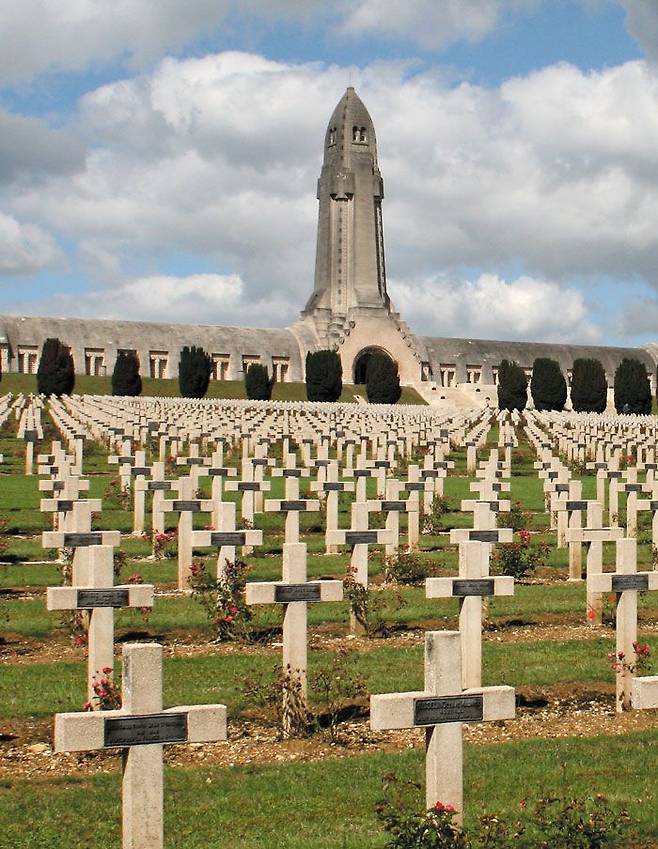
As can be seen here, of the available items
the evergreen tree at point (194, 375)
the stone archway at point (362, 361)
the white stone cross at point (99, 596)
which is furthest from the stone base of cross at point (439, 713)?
the stone archway at point (362, 361)

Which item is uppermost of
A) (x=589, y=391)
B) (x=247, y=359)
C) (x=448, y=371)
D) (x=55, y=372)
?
(x=247, y=359)

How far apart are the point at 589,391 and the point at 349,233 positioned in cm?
3064

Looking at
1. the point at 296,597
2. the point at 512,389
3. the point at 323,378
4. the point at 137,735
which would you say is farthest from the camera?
the point at 323,378

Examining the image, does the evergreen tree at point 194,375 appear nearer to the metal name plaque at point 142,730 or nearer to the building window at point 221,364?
the building window at point 221,364

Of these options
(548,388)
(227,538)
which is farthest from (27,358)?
(227,538)

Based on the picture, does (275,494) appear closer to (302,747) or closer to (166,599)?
(166,599)

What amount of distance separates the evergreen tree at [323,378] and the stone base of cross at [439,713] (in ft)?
197

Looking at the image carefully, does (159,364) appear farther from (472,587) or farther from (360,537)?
(472,587)

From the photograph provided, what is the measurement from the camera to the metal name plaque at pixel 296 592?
23.8 ft

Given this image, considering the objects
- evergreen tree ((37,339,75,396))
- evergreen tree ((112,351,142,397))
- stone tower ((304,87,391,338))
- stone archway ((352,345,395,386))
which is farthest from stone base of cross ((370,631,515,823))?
stone tower ((304,87,391,338))

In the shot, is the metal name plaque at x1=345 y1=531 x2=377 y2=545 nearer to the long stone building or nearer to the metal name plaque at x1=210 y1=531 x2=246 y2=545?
the metal name plaque at x1=210 y1=531 x2=246 y2=545

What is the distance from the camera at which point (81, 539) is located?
9.02 metres

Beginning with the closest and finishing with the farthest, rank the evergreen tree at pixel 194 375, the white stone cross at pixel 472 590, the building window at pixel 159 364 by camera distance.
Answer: the white stone cross at pixel 472 590
the evergreen tree at pixel 194 375
the building window at pixel 159 364

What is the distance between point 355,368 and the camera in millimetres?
84000
